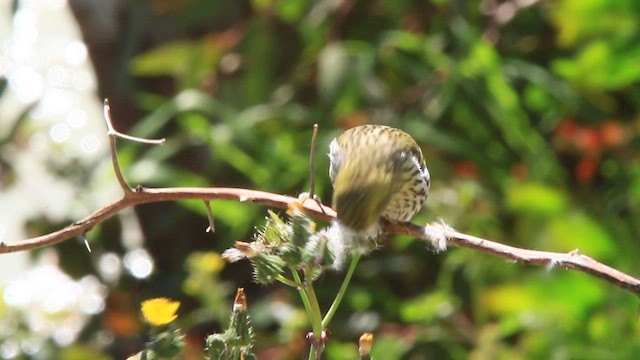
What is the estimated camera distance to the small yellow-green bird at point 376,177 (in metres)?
1.36

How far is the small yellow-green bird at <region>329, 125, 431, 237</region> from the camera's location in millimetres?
1359

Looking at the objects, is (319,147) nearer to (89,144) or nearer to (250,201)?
(89,144)

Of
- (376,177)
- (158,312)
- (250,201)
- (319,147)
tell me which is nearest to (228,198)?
(250,201)

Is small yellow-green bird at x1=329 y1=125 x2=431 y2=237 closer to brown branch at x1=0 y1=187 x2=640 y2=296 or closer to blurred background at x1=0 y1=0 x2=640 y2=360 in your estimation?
brown branch at x1=0 y1=187 x2=640 y2=296

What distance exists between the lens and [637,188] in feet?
7.17

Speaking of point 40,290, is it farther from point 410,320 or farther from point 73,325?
point 410,320

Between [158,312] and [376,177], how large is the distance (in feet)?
2.06

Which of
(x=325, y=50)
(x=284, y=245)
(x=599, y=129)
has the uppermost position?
(x=284, y=245)

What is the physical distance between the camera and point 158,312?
0.92 metres

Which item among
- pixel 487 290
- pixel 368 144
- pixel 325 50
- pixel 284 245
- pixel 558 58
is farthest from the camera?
pixel 558 58

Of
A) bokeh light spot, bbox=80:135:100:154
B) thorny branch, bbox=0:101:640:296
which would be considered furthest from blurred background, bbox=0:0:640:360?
thorny branch, bbox=0:101:640:296

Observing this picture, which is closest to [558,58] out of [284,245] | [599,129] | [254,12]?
[599,129]

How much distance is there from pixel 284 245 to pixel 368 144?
2.57 feet

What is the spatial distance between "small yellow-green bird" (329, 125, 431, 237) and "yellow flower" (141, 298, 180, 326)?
40 cm
